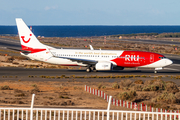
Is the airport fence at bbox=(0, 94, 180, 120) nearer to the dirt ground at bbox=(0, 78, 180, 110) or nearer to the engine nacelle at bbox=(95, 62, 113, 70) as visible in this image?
the dirt ground at bbox=(0, 78, 180, 110)

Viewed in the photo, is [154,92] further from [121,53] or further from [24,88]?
[121,53]

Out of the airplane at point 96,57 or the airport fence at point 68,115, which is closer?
the airport fence at point 68,115

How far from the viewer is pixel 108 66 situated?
140ft

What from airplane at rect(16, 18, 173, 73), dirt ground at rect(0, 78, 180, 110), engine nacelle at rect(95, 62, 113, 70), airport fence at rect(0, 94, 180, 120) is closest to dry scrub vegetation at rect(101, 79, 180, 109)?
dirt ground at rect(0, 78, 180, 110)

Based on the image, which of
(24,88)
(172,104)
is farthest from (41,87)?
(172,104)

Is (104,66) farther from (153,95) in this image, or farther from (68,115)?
(68,115)

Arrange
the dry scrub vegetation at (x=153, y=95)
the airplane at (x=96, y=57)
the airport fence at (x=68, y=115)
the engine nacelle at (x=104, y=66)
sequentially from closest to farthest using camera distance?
1. the airport fence at (x=68, y=115)
2. the dry scrub vegetation at (x=153, y=95)
3. the engine nacelle at (x=104, y=66)
4. the airplane at (x=96, y=57)

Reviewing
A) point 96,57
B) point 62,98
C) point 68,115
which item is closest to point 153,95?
Result: point 62,98

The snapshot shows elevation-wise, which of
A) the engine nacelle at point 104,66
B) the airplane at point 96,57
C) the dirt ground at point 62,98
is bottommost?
the dirt ground at point 62,98

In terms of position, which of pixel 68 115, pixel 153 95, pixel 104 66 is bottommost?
pixel 153 95

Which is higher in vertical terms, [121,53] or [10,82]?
[121,53]

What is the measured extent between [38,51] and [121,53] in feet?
42.6

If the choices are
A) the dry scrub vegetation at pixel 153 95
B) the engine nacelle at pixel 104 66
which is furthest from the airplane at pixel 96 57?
the dry scrub vegetation at pixel 153 95

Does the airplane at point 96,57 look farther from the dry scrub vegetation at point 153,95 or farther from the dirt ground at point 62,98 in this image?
the dirt ground at point 62,98
